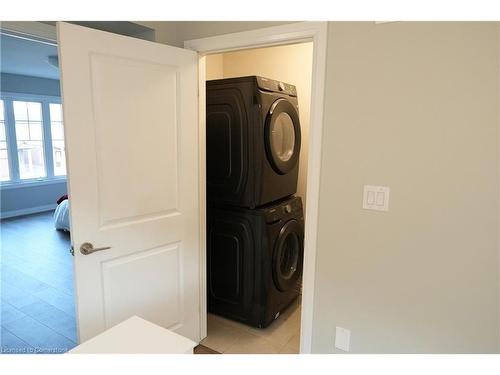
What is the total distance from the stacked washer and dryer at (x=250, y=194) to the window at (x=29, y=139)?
15.4ft

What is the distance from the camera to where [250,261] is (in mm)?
2416

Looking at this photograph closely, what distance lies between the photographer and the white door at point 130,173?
155cm

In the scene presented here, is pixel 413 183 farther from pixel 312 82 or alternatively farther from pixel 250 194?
pixel 250 194

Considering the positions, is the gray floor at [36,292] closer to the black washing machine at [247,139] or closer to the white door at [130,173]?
the white door at [130,173]

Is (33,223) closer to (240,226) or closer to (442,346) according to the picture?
(240,226)

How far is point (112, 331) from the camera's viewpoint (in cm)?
99

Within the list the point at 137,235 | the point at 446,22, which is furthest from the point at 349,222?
the point at 137,235

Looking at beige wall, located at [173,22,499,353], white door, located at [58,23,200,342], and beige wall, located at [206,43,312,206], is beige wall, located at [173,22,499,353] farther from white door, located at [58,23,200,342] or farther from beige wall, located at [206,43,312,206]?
beige wall, located at [206,43,312,206]

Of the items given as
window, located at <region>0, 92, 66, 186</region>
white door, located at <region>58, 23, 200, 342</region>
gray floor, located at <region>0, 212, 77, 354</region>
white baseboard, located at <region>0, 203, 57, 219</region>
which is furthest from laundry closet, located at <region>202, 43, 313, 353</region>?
white baseboard, located at <region>0, 203, 57, 219</region>

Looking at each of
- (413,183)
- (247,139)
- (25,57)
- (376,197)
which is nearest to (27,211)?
(25,57)

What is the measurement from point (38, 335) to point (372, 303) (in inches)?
89.6

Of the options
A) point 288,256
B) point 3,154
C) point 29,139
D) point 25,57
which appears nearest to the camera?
point 288,256

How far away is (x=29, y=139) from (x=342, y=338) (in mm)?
6013

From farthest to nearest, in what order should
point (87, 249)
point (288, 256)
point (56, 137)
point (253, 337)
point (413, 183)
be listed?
point (56, 137) → point (288, 256) → point (253, 337) → point (87, 249) → point (413, 183)
